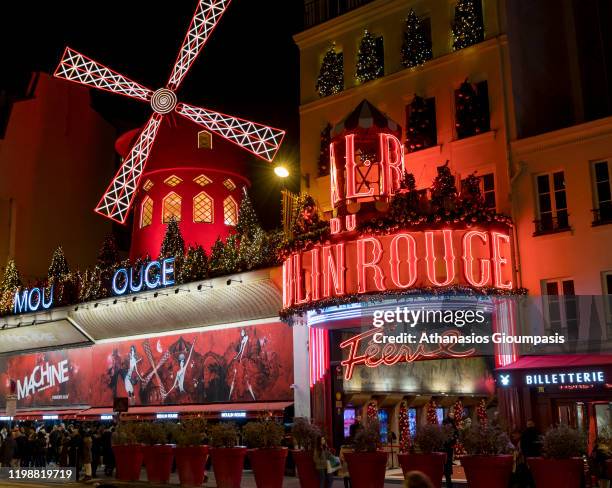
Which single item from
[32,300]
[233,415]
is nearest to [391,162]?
[233,415]

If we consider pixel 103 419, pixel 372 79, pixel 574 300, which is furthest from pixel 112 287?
pixel 574 300

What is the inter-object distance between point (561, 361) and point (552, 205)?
344 centimetres

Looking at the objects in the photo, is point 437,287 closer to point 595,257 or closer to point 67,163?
point 595,257

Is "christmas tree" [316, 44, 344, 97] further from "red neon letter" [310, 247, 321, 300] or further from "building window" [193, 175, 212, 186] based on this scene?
"building window" [193, 175, 212, 186]

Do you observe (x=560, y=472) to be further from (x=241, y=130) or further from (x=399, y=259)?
(x=241, y=130)

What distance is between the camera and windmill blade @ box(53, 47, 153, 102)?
26891 millimetres

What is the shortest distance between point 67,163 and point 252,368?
15781mm

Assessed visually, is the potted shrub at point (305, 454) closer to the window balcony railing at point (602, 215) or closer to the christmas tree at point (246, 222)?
the window balcony railing at point (602, 215)

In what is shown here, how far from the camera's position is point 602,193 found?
15.9 m

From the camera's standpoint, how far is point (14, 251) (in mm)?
30406

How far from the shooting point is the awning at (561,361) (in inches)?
559

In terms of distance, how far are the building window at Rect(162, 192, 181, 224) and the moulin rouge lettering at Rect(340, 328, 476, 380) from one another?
33.8 ft

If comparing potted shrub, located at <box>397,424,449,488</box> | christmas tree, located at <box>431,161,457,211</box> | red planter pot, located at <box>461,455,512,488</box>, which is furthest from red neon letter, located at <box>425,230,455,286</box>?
red planter pot, located at <box>461,455,512,488</box>

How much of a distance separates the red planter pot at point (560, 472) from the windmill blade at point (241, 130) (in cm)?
1574
